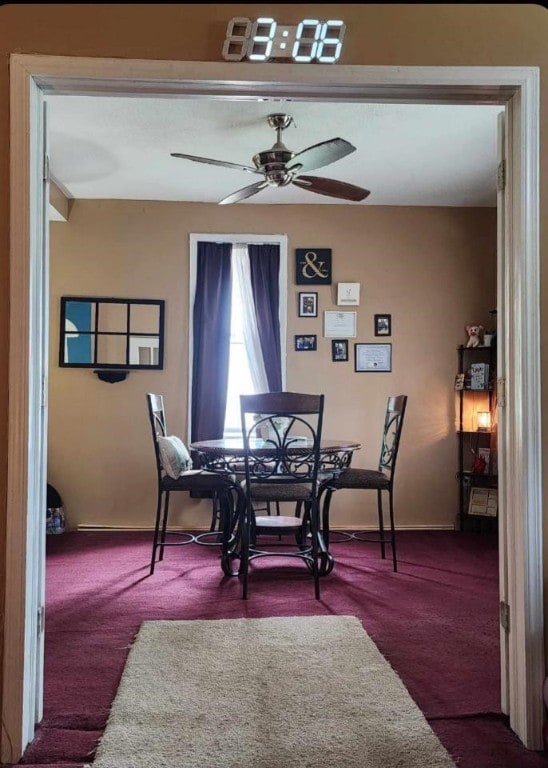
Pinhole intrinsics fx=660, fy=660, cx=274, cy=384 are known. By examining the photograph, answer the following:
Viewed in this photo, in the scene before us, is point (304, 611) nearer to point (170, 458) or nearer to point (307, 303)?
point (170, 458)

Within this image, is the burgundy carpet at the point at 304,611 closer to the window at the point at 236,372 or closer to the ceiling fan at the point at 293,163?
the window at the point at 236,372

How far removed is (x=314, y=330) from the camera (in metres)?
5.39

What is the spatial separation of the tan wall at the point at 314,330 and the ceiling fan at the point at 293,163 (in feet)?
5.01

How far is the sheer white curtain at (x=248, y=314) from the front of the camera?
210 inches

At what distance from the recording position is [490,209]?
18.1ft

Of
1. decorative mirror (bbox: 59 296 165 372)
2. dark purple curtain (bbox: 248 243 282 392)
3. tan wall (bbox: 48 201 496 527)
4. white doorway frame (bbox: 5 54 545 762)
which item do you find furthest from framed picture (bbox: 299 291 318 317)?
white doorway frame (bbox: 5 54 545 762)

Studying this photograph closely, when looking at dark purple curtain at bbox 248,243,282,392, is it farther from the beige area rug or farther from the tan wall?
the beige area rug

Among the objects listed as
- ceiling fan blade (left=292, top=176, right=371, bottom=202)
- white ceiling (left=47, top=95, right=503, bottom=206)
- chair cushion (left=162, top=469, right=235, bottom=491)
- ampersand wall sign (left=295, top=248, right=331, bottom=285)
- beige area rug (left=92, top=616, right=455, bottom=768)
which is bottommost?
beige area rug (left=92, top=616, right=455, bottom=768)

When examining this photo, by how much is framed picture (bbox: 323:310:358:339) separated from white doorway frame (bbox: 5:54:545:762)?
3302mm

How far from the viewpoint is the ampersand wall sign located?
5.38 metres

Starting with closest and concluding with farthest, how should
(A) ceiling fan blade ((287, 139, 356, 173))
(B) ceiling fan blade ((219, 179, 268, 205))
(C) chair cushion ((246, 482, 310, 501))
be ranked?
(A) ceiling fan blade ((287, 139, 356, 173)), (C) chair cushion ((246, 482, 310, 501)), (B) ceiling fan blade ((219, 179, 268, 205))

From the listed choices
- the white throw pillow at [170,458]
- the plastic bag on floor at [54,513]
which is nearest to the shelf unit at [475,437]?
the white throw pillow at [170,458]

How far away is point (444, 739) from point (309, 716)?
1.34 ft

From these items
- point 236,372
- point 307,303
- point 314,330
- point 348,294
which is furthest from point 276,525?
point 348,294
